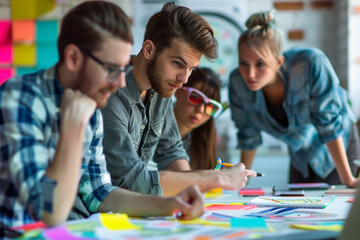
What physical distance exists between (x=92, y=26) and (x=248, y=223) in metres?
0.58

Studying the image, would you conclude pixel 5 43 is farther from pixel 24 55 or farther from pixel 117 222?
pixel 117 222

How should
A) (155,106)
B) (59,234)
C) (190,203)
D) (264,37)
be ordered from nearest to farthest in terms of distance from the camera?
1. (59,234)
2. (190,203)
3. (155,106)
4. (264,37)

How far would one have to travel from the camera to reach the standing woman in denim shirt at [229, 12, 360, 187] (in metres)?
2.34

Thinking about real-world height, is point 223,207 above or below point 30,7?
below

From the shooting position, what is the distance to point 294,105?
246 cm

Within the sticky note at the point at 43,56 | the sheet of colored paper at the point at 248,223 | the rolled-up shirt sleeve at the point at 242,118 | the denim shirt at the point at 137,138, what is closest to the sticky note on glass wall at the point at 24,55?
the sticky note at the point at 43,56

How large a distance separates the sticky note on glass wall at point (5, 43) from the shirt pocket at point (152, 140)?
2890mm

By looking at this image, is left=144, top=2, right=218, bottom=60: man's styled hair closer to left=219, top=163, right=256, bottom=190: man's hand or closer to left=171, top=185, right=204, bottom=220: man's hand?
left=219, top=163, right=256, bottom=190: man's hand

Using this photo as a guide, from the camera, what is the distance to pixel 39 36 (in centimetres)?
427

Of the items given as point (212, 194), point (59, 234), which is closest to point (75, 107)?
point (59, 234)

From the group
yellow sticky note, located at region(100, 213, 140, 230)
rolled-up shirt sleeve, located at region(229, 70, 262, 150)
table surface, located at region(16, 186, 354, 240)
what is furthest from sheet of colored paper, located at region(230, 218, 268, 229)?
rolled-up shirt sleeve, located at region(229, 70, 262, 150)

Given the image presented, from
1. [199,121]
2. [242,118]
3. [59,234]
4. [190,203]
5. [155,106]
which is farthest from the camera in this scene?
[242,118]

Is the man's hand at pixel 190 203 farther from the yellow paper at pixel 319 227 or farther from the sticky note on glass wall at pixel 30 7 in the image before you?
the sticky note on glass wall at pixel 30 7

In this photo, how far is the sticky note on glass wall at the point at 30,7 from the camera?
14.0 ft
